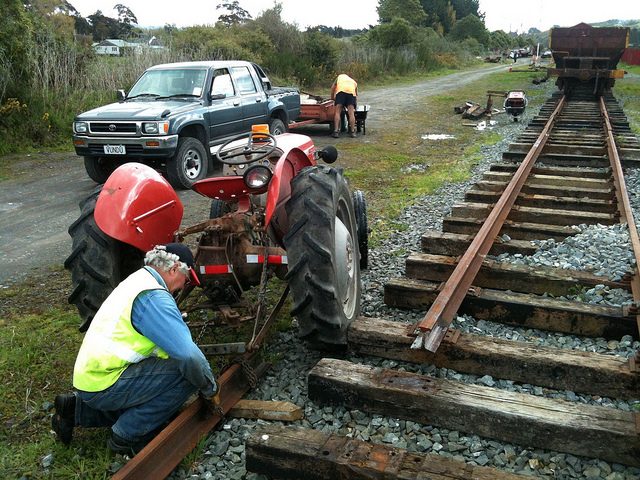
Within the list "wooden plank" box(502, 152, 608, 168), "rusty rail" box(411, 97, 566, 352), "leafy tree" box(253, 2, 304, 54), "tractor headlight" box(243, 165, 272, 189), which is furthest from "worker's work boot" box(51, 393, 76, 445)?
"leafy tree" box(253, 2, 304, 54)

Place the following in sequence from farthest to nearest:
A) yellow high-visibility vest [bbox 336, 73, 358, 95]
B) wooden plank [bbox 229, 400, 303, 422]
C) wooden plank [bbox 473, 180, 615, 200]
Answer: yellow high-visibility vest [bbox 336, 73, 358, 95] < wooden plank [bbox 473, 180, 615, 200] < wooden plank [bbox 229, 400, 303, 422]

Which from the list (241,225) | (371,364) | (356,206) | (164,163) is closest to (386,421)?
(371,364)

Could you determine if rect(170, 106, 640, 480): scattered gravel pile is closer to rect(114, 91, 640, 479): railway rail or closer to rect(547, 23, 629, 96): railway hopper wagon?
rect(114, 91, 640, 479): railway rail

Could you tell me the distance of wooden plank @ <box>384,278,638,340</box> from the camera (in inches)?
166

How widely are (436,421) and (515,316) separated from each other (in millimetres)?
1507

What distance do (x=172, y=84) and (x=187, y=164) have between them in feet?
5.99

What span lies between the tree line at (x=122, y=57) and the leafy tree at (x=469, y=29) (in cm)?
2535

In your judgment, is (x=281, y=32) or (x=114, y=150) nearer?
(x=114, y=150)

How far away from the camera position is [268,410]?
11.5ft

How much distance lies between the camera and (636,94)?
74.4 feet

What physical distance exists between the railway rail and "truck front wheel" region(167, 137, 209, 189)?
5274 millimetres

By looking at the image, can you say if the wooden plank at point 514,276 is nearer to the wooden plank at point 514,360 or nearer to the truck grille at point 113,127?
the wooden plank at point 514,360

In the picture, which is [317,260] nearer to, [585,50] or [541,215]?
[541,215]

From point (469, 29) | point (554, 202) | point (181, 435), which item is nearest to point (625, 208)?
point (554, 202)
